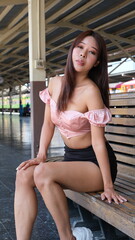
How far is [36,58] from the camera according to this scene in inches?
217

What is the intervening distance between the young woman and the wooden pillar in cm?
312

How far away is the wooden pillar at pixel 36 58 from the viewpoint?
541cm

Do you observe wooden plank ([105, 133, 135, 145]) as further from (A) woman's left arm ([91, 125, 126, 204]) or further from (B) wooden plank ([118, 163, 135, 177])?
(A) woman's left arm ([91, 125, 126, 204])

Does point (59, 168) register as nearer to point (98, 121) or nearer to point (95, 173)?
point (95, 173)

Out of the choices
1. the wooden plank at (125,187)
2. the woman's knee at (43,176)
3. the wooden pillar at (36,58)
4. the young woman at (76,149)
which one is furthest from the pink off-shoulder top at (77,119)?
the wooden pillar at (36,58)

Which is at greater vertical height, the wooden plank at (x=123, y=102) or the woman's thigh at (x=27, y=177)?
the wooden plank at (x=123, y=102)

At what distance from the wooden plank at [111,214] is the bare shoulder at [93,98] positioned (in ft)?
1.97

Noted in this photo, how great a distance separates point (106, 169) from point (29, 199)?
0.54m

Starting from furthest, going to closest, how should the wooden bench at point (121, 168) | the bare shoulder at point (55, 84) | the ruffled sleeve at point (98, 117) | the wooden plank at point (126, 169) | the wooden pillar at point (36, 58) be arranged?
the wooden pillar at point (36, 58) → the wooden plank at point (126, 169) → the bare shoulder at point (55, 84) → the ruffled sleeve at point (98, 117) → the wooden bench at point (121, 168)

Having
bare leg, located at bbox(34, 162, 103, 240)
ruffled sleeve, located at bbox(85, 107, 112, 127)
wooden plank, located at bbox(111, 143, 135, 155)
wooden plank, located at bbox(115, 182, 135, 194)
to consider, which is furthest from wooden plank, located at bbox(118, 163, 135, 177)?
ruffled sleeve, located at bbox(85, 107, 112, 127)

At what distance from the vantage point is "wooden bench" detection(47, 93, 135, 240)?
1877 mm

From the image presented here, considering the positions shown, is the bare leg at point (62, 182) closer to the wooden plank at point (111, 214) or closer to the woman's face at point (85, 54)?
the wooden plank at point (111, 214)

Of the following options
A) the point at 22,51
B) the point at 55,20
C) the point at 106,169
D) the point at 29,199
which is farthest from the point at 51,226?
the point at 22,51

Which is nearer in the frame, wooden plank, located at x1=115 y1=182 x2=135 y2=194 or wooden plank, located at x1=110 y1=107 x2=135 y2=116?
wooden plank, located at x1=115 y1=182 x2=135 y2=194
